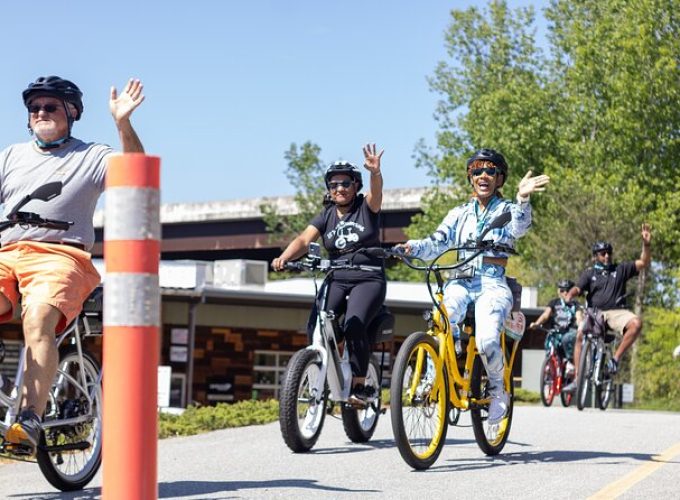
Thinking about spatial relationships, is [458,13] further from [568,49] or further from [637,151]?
[637,151]

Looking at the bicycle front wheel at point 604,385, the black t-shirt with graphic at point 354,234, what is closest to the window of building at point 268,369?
the bicycle front wheel at point 604,385

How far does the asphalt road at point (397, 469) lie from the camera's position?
743 cm

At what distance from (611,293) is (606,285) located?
0.40 feet

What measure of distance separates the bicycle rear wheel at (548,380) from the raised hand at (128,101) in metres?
13.4

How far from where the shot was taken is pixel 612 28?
42.4 m

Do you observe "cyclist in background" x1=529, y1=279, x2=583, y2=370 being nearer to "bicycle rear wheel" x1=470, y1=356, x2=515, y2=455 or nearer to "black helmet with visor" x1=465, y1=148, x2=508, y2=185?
"bicycle rear wheel" x1=470, y1=356, x2=515, y2=455

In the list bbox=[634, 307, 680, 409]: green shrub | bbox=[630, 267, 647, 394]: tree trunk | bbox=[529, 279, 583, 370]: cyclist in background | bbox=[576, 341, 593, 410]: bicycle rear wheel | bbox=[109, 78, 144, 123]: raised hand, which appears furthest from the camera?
bbox=[630, 267, 647, 394]: tree trunk

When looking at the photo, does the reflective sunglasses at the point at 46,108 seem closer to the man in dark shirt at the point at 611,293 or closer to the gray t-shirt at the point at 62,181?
the gray t-shirt at the point at 62,181

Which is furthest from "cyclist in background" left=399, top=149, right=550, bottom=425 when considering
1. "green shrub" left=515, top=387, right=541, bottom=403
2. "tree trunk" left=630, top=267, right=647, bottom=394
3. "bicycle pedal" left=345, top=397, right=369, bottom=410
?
"tree trunk" left=630, top=267, right=647, bottom=394

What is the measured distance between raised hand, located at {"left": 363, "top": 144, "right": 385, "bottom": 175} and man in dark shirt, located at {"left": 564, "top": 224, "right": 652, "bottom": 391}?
340 inches

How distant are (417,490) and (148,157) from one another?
3.92m

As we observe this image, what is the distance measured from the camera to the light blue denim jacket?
30.1 ft

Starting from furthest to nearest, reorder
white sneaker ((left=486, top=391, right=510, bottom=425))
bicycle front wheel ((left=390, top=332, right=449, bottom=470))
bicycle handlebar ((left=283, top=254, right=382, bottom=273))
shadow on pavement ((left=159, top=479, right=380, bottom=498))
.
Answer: bicycle handlebar ((left=283, top=254, right=382, bottom=273)), white sneaker ((left=486, top=391, right=510, bottom=425)), bicycle front wheel ((left=390, top=332, right=449, bottom=470)), shadow on pavement ((left=159, top=479, right=380, bottom=498))

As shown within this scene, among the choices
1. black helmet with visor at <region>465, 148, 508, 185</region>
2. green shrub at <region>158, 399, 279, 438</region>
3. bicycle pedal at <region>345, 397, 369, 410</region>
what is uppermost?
black helmet with visor at <region>465, 148, 508, 185</region>
